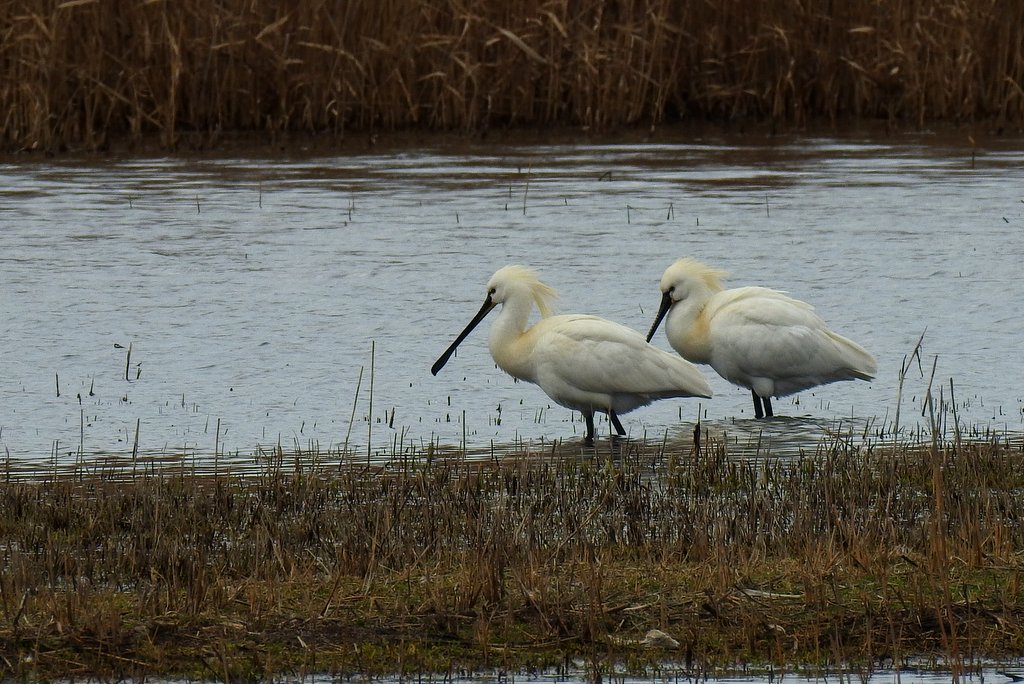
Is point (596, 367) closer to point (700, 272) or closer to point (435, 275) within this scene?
point (700, 272)

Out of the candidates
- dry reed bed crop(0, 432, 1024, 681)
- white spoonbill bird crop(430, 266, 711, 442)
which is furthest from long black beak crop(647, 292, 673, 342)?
dry reed bed crop(0, 432, 1024, 681)

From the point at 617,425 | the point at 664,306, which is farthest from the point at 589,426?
the point at 664,306

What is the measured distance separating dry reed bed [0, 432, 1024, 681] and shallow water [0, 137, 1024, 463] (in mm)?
1318

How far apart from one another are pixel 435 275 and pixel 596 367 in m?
4.42

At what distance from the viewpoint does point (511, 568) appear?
4977 millimetres

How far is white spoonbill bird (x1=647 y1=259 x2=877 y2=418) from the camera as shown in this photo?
8547 mm

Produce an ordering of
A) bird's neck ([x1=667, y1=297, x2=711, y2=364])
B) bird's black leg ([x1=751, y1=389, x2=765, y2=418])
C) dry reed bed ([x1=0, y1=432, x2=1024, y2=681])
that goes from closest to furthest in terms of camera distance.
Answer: dry reed bed ([x1=0, y1=432, x2=1024, y2=681])
bird's black leg ([x1=751, y1=389, x2=765, y2=418])
bird's neck ([x1=667, y1=297, x2=711, y2=364])

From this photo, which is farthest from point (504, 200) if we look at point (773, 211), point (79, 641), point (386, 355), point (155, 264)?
point (79, 641)

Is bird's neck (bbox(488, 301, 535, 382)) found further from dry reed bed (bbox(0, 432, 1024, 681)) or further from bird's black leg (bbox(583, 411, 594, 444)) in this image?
dry reed bed (bbox(0, 432, 1024, 681))

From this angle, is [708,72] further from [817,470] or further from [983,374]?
[817,470]

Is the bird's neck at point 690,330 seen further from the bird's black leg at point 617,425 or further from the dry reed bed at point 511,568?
the dry reed bed at point 511,568

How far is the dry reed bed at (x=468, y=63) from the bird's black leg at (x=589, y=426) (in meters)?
9.69

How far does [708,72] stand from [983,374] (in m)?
10.3

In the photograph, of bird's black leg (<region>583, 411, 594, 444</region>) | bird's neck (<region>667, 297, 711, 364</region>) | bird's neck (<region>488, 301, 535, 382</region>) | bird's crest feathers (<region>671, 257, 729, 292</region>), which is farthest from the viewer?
bird's crest feathers (<region>671, 257, 729, 292</region>)
